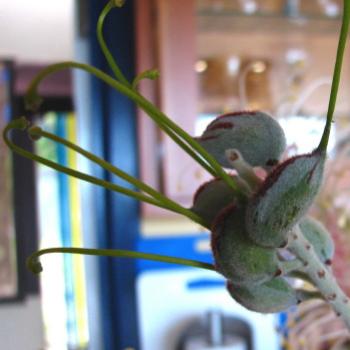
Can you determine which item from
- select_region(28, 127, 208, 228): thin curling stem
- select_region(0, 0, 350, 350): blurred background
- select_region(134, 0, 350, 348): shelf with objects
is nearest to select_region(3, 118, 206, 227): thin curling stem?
select_region(28, 127, 208, 228): thin curling stem

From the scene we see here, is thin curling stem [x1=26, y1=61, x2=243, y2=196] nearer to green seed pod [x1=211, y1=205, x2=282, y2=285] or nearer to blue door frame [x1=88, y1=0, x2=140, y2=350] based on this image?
green seed pod [x1=211, y1=205, x2=282, y2=285]

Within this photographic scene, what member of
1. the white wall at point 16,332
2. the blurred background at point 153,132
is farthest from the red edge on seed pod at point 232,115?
the blurred background at point 153,132

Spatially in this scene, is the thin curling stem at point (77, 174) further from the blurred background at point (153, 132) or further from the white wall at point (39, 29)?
the blurred background at point (153, 132)

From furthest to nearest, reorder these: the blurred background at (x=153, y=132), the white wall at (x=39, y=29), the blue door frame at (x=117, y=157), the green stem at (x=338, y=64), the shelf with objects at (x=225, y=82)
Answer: the blue door frame at (x=117, y=157) → the blurred background at (x=153, y=132) → the shelf with objects at (x=225, y=82) → the white wall at (x=39, y=29) → the green stem at (x=338, y=64)

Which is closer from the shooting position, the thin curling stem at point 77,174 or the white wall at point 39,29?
the thin curling stem at point 77,174

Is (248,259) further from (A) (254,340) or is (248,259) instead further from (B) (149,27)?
(B) (149,27)

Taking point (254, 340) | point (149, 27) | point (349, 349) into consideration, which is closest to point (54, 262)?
point (149, 27)
